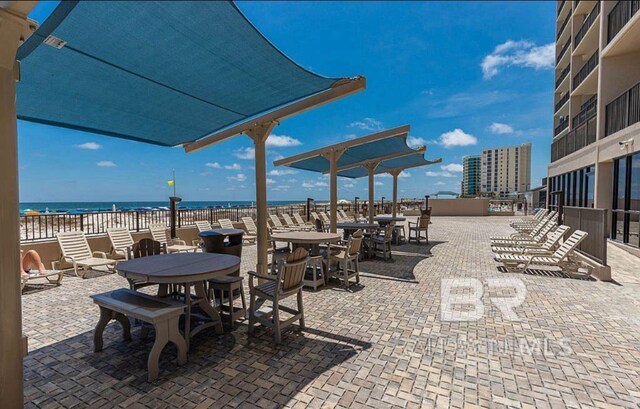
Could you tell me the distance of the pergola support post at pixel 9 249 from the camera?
197cm

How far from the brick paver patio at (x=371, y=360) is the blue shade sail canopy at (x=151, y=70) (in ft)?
9.18

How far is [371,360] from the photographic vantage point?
2.81 meters

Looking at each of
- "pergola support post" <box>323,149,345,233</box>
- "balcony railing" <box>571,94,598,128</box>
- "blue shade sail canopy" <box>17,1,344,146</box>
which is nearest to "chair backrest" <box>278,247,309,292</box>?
"blue shade sail canopy" <box>17,1,344,146</box>

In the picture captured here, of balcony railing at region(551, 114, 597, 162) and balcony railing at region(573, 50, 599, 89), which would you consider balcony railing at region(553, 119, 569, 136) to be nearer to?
balcony railing at region(551, 114, 597, 162)

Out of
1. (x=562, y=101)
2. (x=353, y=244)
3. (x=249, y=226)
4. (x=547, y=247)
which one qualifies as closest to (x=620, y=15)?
(x=547, y=247)

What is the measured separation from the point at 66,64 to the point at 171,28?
1.30 metres

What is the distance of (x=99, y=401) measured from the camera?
2.25 m

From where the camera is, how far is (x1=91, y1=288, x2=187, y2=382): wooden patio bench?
252cm

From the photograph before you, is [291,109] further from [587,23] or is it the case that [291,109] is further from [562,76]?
[562,76]

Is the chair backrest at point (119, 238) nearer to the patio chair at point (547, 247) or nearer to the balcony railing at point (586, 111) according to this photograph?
the patio chair at point (547, 247)

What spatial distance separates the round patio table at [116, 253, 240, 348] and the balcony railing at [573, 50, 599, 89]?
16183 mm

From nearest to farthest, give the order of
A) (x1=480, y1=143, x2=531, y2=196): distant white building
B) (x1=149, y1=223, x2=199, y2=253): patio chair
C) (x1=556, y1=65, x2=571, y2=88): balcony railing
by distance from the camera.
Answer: (x1=149, y1=223, x2=199, y2=253): patio chair, (x1=556, y1=65, x2=571, y2=88): balcony railing, (x1=480, y1=143, x2=531, y2=196): distant white building

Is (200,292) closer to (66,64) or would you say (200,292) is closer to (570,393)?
(66,64)

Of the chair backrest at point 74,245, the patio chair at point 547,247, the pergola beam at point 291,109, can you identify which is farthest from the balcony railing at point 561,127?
the chair backrest at point 74,245
